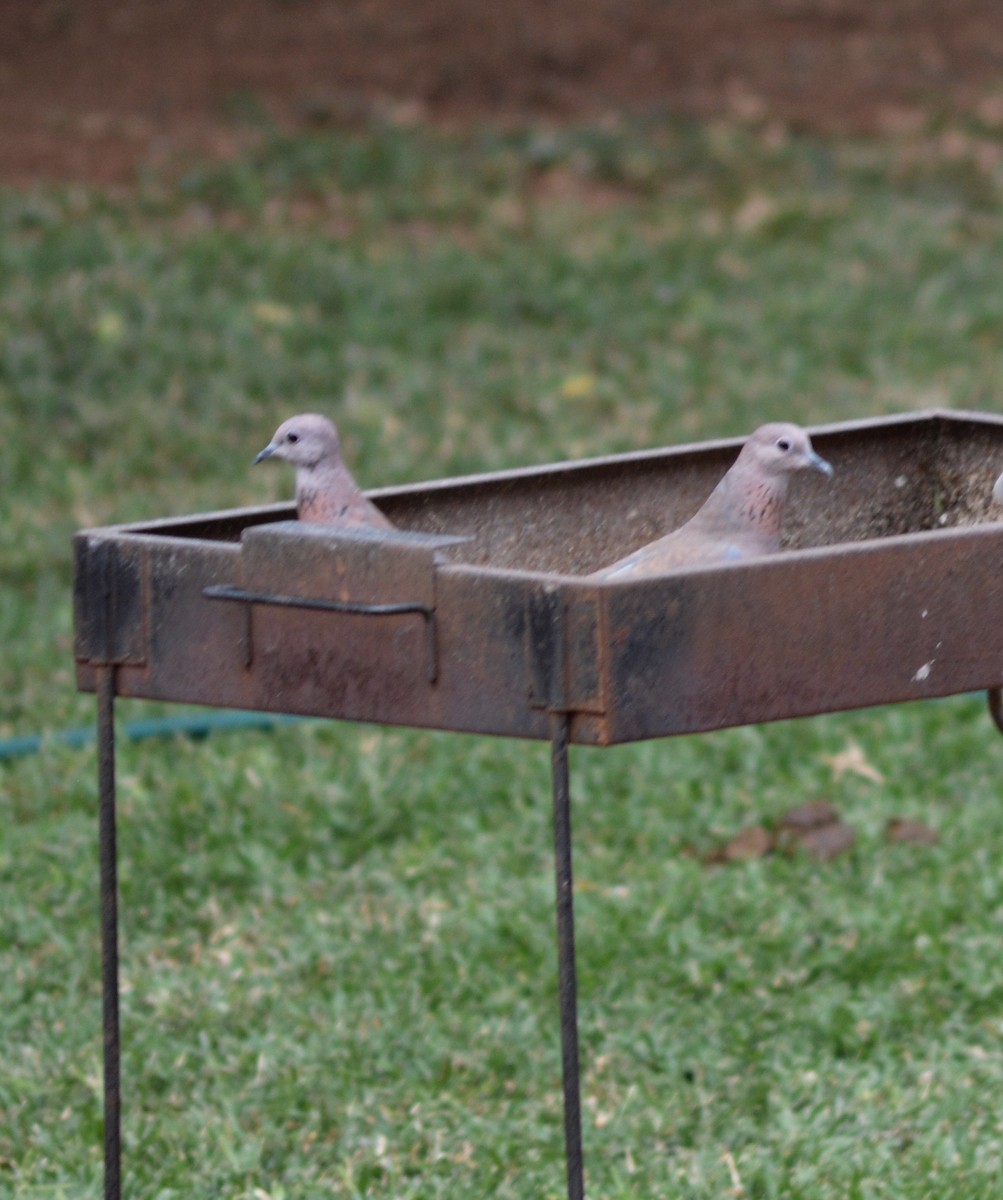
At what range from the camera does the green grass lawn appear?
396 cm

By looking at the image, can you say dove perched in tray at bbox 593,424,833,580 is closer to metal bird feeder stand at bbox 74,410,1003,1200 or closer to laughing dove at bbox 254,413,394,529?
metal bird feeder stand at bbox 74,410,1003,1200

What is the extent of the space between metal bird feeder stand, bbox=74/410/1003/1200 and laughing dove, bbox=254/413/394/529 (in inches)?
6.4

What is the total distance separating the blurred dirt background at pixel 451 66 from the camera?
1041cm

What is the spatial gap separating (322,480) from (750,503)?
0.65 metres

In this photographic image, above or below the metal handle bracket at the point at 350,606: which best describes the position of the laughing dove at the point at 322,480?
above

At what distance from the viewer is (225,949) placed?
15.1 feet

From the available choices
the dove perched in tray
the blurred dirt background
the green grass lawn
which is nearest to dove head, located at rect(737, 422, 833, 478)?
the dove perched in tray

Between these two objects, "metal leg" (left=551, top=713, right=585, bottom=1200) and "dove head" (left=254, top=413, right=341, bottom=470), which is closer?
"metal leg" (left=551, top=713, right=585, bottom=1200)

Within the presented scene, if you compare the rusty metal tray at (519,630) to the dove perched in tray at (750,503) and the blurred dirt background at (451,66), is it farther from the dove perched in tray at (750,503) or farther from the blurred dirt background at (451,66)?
the blurred dirt background at (451,66)

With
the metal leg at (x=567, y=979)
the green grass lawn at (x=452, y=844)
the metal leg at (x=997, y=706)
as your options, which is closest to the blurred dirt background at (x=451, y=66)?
the green grass lawn at (x=452, y=844)

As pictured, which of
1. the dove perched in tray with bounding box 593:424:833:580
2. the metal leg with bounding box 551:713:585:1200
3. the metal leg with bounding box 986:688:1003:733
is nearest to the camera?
the metal leg with bounding box 551:713:585:1200

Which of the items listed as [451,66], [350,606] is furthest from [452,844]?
[451,66]

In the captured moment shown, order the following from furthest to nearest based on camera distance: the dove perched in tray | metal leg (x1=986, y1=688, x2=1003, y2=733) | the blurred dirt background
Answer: the blurred dirt background
metal leg (x1=986, y1=688, x2=1003, y2=733)
the dove perched in tray

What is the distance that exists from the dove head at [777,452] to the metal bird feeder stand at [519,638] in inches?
9.2
